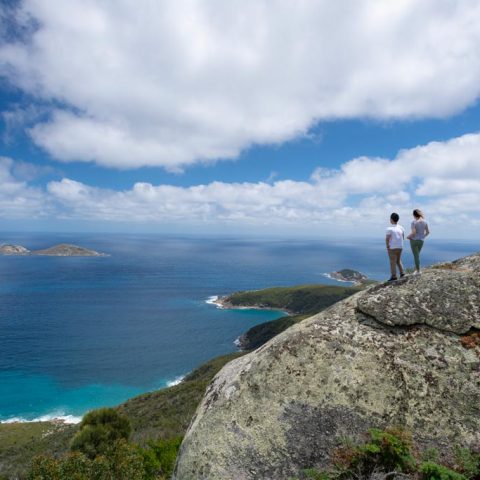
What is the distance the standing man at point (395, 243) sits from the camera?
13156mm

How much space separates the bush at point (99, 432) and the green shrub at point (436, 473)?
33.7 meters

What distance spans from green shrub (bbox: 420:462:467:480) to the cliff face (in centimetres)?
100

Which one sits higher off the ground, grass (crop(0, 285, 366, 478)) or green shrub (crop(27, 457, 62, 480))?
green shrub (crop(27, 457, 62, 480))

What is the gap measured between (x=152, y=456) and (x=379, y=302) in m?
20.9

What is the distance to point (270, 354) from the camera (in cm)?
→ 1103

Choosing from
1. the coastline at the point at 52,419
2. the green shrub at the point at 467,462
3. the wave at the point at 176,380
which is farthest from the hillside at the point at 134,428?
the green shrub at the point at 467,462

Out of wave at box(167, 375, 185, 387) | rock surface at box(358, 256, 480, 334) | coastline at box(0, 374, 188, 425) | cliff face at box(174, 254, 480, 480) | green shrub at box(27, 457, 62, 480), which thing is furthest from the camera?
wave at box(167, 375, 185, 387)

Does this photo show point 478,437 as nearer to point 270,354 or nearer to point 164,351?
point 270,354

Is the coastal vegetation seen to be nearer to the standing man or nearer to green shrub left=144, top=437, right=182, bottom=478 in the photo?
the standing man

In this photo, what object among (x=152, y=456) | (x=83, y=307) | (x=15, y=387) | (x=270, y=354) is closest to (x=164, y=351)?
(x=15, y=387)

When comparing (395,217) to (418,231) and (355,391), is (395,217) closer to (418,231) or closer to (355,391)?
(418,231)

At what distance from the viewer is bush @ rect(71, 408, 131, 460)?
35.5 m

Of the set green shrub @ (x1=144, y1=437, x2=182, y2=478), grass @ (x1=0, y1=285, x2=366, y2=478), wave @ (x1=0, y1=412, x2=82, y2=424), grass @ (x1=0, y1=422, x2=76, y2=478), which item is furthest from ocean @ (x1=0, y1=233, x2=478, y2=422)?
green shrub @ (x1=144, y1=437, x2=182, y2=478)

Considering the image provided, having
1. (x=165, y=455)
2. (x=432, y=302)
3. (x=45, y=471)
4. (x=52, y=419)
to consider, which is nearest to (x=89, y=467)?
(x=45, y=471)
